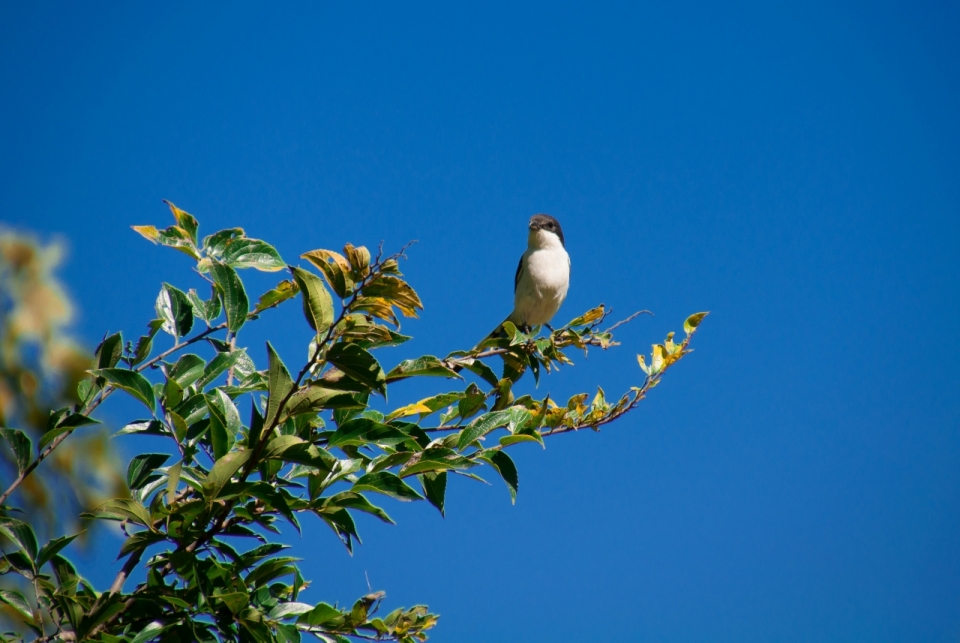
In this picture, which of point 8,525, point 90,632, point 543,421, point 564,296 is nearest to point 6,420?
point 8,525

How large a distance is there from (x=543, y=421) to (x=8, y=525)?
6.29ft

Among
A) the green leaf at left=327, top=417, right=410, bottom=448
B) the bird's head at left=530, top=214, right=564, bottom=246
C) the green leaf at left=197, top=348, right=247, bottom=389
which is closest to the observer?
the green leaf at left=327, top=417, right=410, bottom=448

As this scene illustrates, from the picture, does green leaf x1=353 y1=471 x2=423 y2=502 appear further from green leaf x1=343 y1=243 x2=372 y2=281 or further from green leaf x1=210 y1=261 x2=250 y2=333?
green leaf x1=210 y1=261 x2=250 y2=333

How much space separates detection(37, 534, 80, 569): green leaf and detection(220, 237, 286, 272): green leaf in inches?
40.9

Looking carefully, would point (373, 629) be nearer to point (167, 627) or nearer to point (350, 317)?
point (167, 627)

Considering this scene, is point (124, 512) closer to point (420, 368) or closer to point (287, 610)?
point (287, 610)

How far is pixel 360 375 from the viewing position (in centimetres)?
246

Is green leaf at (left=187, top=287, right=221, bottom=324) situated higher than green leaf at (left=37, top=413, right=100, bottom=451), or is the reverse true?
green leaf at (left=187, top=287, right=221, bottom=324)

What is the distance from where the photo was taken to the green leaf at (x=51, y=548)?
8.58ft

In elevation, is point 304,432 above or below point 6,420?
above

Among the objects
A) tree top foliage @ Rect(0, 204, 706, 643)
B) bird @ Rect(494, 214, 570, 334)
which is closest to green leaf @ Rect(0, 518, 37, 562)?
tree top foliage @ Rect(0, 204, 706, 643)

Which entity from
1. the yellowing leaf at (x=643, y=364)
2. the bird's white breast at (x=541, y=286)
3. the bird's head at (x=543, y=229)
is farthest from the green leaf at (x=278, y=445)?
the bird's head at (x=543, y=229)

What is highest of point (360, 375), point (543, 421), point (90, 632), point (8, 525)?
point (543, 421)

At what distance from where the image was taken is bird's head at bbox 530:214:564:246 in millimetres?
9680
